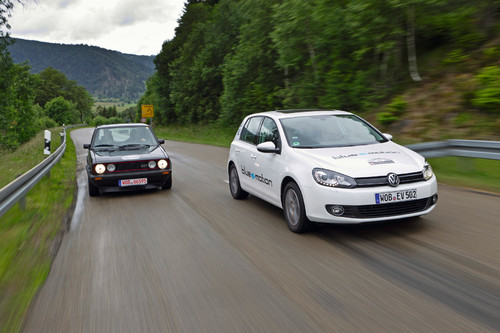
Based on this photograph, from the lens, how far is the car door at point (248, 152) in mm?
7586

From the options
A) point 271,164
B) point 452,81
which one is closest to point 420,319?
point 271,164

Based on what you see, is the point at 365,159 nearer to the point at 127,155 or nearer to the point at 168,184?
the point at 168,184

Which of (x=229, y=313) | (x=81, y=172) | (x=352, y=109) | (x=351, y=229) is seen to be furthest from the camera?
(x=352, y=109)

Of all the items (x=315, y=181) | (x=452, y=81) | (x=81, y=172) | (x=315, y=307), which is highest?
(x=452, y=81)

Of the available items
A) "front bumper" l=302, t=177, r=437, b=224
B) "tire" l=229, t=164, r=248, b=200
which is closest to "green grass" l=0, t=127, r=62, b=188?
"tire" l=229, t=164, r=248, b=200

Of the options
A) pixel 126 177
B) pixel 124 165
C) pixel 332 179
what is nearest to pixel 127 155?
pixel 124 165

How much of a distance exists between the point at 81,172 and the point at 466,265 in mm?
12947

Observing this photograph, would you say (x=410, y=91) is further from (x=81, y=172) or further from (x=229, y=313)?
(x=229, y=313)

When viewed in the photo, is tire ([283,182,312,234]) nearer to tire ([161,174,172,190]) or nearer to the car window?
tire ([161,174,172,190])

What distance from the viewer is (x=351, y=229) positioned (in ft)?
19.3

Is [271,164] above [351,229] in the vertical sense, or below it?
above

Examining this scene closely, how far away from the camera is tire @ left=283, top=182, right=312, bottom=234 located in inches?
223

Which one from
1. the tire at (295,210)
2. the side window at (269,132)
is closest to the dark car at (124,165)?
the side window at (269,132)

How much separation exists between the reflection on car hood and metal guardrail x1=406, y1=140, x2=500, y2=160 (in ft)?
11.5
